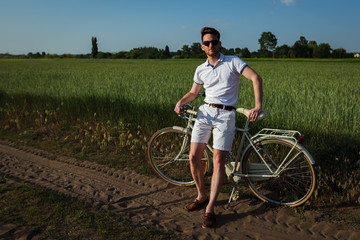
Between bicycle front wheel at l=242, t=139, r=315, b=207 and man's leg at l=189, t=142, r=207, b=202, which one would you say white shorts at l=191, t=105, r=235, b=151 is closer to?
man's leg at l=189, t=142, r=207, b=202

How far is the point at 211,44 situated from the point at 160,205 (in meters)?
2.15

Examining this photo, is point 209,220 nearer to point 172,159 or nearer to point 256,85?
point 172,159

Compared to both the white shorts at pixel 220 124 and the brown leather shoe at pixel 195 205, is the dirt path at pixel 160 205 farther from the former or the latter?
the white shorts at pixel 220 124

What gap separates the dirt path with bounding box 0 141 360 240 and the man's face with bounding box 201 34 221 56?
6.44ft

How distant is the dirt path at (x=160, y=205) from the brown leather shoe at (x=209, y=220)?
6cm

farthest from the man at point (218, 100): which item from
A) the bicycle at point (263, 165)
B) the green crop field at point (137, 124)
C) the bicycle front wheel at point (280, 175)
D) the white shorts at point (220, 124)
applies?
the green crop field at point (137, 124)

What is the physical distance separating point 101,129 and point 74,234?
13.8 ft

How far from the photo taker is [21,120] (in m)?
8.85

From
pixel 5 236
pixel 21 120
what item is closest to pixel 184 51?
pixel 21 120

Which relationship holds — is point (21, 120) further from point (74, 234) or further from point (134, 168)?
point (74, 234)

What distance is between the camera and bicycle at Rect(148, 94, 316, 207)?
373 cm

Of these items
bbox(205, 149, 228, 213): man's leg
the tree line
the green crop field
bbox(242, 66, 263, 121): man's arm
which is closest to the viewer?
bbox(242, 66, 263, 121): man's arm

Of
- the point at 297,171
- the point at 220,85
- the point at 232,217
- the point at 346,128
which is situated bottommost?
the point at 232,217

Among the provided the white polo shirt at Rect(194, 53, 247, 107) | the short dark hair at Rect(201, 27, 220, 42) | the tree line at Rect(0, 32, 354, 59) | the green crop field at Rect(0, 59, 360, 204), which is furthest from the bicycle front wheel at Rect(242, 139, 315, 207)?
the tree line at Rect(0, 32, 354, 59)
